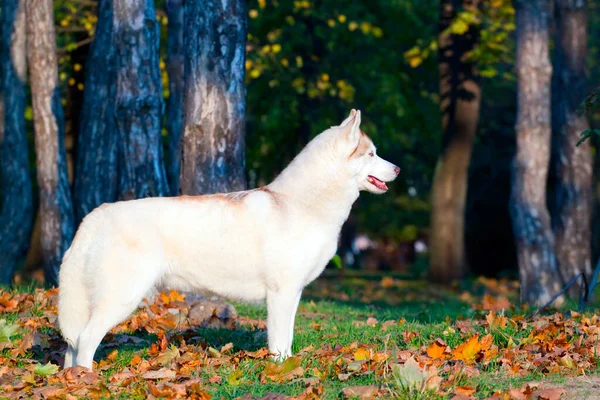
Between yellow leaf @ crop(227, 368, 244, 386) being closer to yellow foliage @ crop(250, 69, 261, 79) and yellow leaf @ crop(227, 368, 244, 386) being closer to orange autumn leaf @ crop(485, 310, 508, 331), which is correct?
orange autumn leaf @ crop(485, 310, 508, 331)

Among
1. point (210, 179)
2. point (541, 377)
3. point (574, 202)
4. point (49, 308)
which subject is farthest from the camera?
point (574, 202)

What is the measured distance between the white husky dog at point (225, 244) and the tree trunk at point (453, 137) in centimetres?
1362

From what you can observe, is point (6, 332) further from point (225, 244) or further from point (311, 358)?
point (311, 358)

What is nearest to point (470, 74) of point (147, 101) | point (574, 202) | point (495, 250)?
point (574, 202)

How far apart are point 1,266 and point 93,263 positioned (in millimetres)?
7808

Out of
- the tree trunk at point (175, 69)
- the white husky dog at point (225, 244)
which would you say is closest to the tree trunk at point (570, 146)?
the tree trunk at point (175, 69)

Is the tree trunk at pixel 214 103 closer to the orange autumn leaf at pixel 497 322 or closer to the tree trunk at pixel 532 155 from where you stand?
the orange autumn leaf at pixel 497 322

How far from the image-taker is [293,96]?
77.2 feet

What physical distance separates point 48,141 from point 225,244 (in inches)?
280

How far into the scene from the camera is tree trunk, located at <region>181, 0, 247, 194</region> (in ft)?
32.8

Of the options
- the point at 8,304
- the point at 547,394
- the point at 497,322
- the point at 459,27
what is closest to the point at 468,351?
the point at 547,394

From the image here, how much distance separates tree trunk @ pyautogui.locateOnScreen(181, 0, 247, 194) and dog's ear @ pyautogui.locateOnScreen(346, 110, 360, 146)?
3355 millimetres

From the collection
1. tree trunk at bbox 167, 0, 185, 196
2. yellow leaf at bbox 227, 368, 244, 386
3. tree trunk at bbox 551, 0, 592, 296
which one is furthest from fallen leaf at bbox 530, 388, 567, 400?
tree trunk at bbox 551, 0, 592, 296

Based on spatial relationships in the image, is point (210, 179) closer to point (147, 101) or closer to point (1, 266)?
point (147, 101)
